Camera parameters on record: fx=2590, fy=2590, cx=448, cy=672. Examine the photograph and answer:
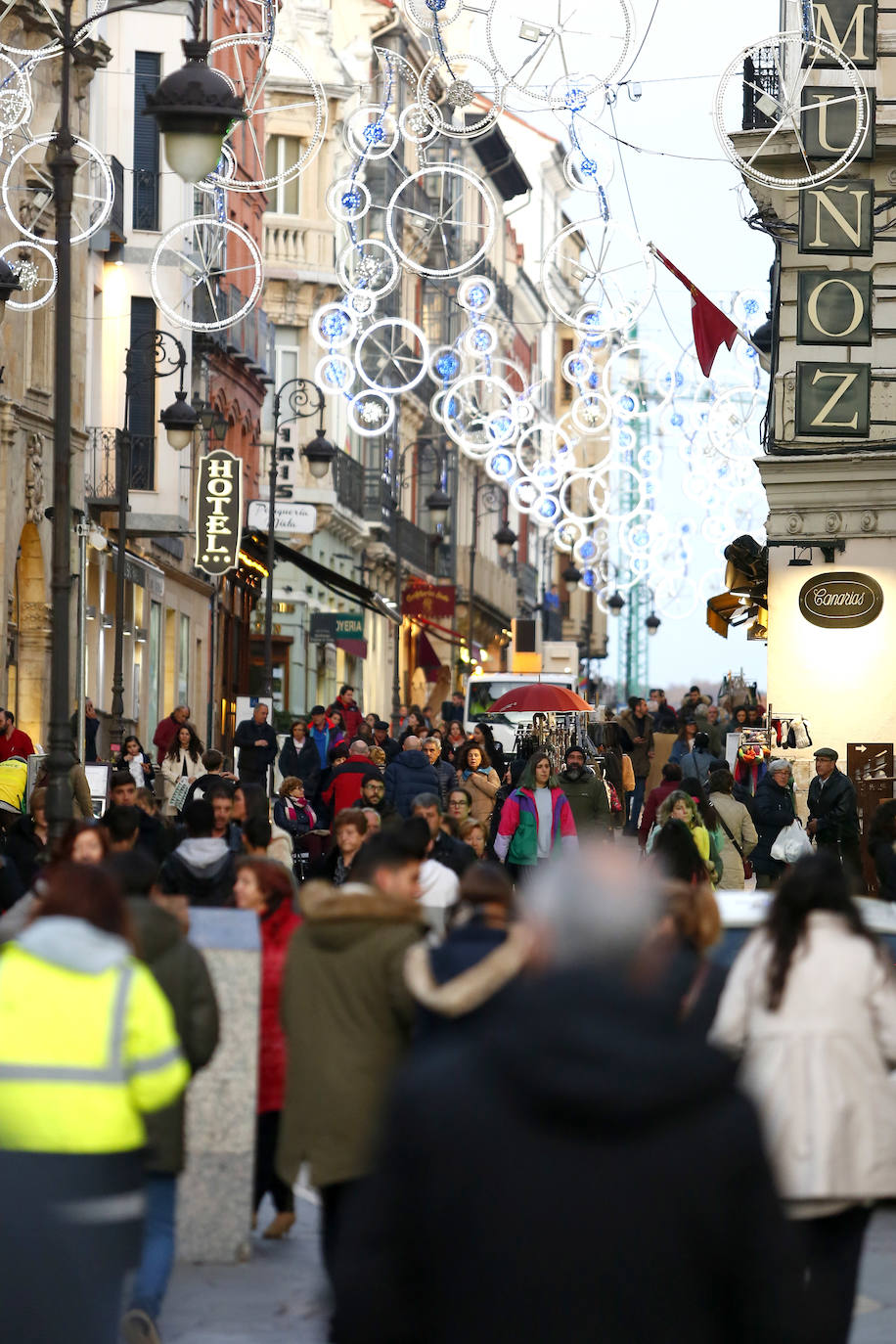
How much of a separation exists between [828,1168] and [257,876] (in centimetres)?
333


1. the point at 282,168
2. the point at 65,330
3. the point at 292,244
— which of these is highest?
the point at 282,168

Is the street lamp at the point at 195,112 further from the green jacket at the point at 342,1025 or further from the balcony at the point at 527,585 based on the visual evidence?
the balcony at the point at 527,585

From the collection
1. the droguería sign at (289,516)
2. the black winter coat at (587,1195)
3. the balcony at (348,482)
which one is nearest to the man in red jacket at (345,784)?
the black winter coat at (587,1195)

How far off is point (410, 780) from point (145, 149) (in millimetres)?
23963

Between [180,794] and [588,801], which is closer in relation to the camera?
[588,801]

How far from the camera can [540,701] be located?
115ft

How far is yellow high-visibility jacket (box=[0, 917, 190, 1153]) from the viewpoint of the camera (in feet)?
19.4

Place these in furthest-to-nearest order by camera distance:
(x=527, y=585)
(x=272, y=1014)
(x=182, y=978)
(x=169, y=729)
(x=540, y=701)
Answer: (x=527, y=585) → (x=540, y=701) → (x=169, y=729) → (x=272, y=1014) → (x=182, y=978)

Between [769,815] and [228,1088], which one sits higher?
[769,815]

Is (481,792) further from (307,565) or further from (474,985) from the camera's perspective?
(307,565)

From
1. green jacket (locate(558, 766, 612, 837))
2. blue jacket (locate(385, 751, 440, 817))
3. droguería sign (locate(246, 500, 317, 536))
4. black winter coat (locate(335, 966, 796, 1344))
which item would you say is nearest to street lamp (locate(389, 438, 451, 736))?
droguería sign (locate(246, 500, 317, 536))

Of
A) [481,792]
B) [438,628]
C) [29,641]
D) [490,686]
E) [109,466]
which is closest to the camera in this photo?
[481,792]

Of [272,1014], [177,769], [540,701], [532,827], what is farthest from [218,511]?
[272,1014]

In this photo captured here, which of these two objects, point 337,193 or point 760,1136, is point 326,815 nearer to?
point 337,193
